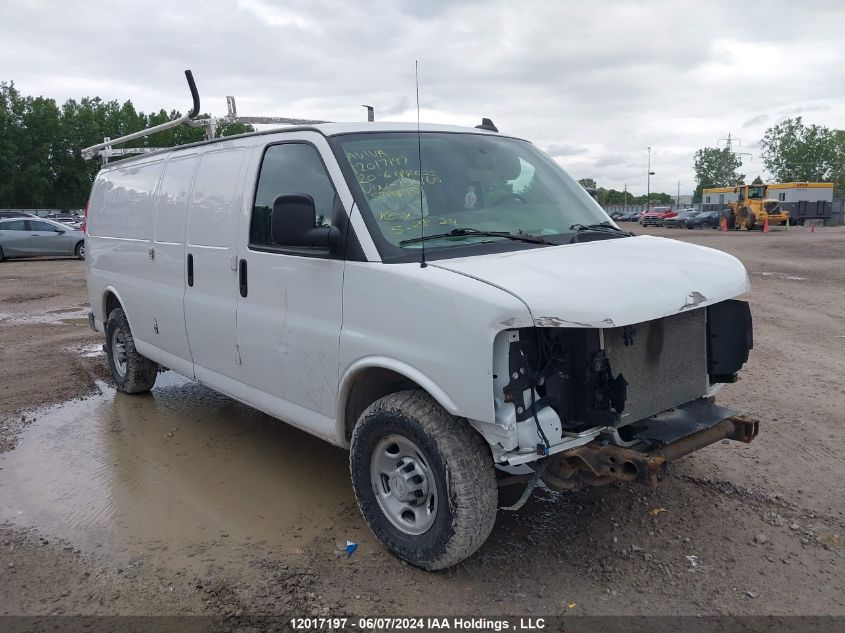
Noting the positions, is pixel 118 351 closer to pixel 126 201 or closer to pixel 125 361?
pixel 125 361

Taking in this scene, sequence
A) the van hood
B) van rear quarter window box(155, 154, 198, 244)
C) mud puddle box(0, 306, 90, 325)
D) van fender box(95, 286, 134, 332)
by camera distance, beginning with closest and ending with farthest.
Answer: the van hood → van rear quarter window box(155, 154, 198, 244) → van fender box(95, 286, 134, 332) → mud puddle box(0, 306, 90, 325)

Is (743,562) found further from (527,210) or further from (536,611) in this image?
(527,210)

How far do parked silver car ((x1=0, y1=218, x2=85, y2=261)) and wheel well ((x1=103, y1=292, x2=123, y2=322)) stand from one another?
17815mm

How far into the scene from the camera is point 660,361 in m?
3.45

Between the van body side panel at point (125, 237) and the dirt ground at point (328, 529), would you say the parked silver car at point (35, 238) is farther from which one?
the dirt ground at point (328, 529)

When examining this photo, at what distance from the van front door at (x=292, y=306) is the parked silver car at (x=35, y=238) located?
21.0 metres

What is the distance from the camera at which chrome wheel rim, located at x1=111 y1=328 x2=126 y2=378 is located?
21.6 ft

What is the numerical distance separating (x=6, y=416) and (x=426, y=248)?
15.2ft

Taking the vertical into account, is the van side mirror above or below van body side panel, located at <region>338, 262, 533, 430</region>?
above

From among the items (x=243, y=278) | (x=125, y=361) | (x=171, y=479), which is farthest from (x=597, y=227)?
(x=125, y=361)

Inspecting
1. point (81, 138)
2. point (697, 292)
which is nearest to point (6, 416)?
point (697, 292)

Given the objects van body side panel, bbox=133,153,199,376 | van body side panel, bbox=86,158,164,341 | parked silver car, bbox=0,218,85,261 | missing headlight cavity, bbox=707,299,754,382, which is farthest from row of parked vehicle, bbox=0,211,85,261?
missing headlight cavity, bbox=707,299,754,382

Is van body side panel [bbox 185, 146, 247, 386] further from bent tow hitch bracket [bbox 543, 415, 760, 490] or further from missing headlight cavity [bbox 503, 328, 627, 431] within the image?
bent tow hitch bracket [bbox 543, 415, 760, 490]

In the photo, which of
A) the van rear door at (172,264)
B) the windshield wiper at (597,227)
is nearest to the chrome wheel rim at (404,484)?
the windshield wiper at (597,227)
